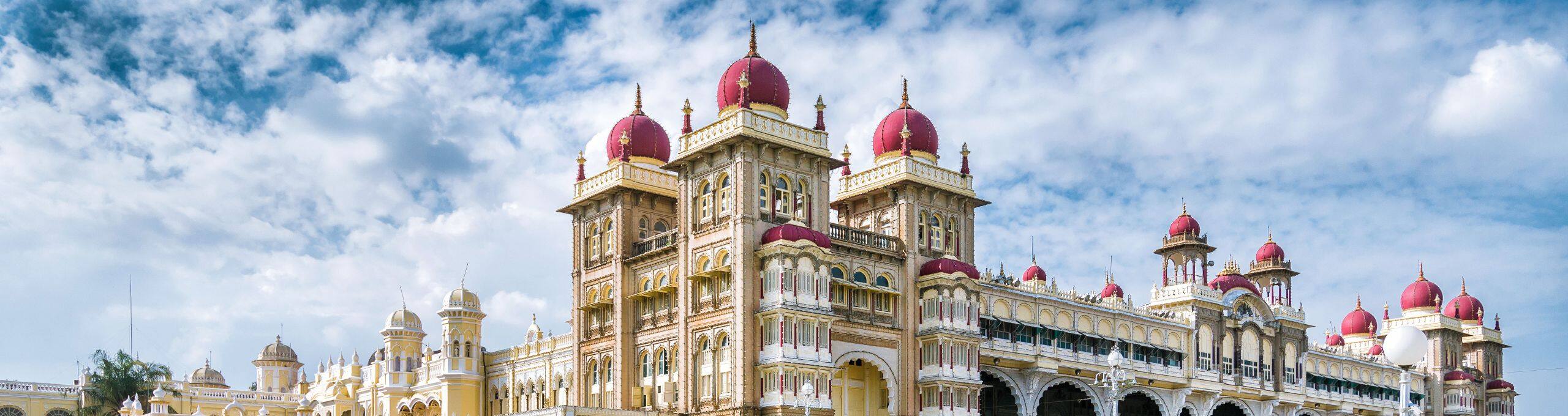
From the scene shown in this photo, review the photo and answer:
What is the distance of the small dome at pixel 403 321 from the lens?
74.0 metres

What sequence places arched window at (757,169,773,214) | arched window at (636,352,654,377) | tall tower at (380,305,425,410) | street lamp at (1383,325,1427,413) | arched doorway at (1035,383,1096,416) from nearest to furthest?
street lamp at (1383,325,1427,413), arched window at (757,169,773,214), arched window at (636,352,654,377), arched doorway at (1035,383,1096,416), tall tower at (380,305,425,410)

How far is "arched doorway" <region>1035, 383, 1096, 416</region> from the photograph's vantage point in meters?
64.2

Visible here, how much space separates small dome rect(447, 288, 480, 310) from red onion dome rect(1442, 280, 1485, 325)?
64.6 m

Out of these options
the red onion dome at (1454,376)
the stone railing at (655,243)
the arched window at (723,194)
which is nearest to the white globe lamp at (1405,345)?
the arched window at (723,194)

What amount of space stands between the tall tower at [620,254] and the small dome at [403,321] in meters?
18.3

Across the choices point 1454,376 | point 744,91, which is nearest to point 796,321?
point 744,91

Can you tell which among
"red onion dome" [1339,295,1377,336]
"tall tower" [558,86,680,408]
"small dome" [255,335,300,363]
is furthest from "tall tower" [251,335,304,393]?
"red onion dome" [1339,295,1377,336]

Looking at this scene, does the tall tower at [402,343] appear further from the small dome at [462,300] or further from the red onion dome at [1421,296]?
the red onion dome at [1421,296]

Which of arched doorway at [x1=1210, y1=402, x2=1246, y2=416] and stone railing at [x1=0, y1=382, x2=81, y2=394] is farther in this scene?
arched doorway at [x1=1210, y1=402, x2=1246, y2=416]

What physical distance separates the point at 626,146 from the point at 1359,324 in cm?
5865

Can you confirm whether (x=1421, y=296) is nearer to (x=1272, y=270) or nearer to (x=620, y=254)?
(x=1272, y=270)

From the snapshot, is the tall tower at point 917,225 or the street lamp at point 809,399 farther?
the tall tower at point 917,225

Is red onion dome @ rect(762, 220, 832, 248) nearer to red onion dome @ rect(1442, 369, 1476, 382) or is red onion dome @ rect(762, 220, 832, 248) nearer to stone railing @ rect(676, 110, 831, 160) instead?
stone railing @ rect(676, 110, 831, 160)

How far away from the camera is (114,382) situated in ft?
229
